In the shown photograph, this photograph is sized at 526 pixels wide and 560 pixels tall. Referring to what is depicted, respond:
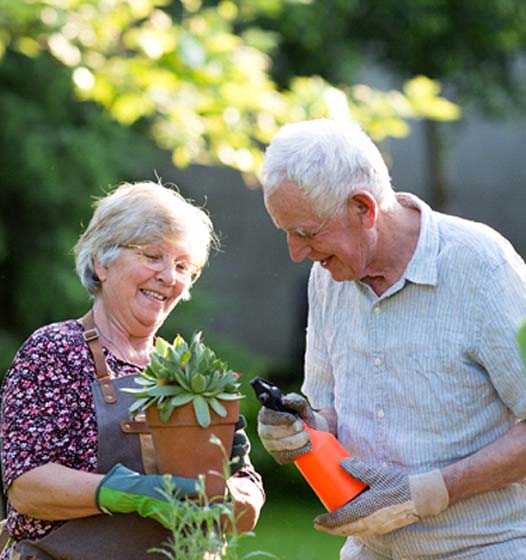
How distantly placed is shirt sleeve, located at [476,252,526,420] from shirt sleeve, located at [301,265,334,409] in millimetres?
481

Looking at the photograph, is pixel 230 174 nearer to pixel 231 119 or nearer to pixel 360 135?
pixel 231 119

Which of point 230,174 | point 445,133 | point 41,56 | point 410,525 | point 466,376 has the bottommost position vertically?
point 230,174

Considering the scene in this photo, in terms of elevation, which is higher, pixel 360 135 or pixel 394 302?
pixel 360 135

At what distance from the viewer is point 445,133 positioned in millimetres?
11109

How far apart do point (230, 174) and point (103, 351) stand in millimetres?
8476

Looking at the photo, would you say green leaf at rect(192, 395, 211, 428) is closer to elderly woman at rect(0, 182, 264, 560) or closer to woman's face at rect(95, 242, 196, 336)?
elderly woman at rect(0, 182, 264, 560)

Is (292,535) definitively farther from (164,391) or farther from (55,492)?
(164,391)

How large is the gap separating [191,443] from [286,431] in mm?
305

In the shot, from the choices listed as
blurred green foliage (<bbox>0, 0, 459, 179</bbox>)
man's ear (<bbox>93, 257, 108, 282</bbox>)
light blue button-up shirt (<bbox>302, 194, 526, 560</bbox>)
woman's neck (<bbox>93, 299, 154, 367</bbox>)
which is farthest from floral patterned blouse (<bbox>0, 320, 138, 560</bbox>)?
blurred green foliage (<bbox>0, 0, 459, 179</bbox>)

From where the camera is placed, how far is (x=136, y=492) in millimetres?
2584

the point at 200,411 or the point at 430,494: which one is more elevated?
the point at 200,411

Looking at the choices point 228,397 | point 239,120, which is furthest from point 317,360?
point 239,120


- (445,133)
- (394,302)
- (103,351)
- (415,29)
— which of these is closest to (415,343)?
(394,302)

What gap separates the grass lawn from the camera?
7395mm
